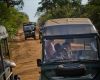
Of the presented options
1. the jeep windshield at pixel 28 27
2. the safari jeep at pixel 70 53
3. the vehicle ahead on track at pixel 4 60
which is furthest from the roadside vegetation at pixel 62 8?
the safari jeep at pixel 70 53

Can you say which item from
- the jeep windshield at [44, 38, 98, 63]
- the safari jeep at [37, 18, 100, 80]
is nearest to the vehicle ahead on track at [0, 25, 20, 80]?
the safari jeep at [37, 18, 100, 80]

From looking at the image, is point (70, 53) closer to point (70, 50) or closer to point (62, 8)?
point (70, 50)

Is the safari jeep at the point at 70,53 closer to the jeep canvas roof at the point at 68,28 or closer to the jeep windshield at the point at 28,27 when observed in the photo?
the jeep canvas roof at the point at 68,28

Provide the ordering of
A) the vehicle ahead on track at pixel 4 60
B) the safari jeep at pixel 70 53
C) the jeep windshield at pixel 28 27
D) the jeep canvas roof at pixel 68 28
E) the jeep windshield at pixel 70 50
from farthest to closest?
the jeep windshield at pixel 28 27 → the jeep canvas roof at pixel 68 28 → the jeep windshield at pixel 70 50 → the vehicle ahead on track at pixel 4 60 → the safari jeep at pixel 70 53

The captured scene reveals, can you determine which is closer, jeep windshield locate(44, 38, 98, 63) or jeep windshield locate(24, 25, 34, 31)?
jeep windshield locate(44, 38, 98, 63)

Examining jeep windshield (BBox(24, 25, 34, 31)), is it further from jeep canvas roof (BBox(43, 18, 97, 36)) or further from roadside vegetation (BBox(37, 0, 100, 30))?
jeep canvas roof (BBox(43, 18, 97, 36))

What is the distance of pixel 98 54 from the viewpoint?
36.3 feet

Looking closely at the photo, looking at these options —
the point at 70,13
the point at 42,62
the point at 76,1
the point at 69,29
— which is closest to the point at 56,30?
the point at 69,29

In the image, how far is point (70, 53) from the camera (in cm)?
1116

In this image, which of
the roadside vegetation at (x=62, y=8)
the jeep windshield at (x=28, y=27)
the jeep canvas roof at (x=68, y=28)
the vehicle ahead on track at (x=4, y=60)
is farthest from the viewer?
the roadside vegetation at (x=62, y=8)

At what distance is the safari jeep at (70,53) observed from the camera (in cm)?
1062

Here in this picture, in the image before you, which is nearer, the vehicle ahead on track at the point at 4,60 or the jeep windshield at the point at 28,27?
the vehicle ahead on track at the point at 4,60

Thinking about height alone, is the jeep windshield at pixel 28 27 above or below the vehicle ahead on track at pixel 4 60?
below

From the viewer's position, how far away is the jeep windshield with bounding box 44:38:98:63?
1099cm
